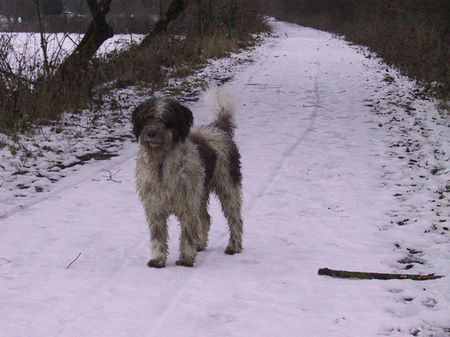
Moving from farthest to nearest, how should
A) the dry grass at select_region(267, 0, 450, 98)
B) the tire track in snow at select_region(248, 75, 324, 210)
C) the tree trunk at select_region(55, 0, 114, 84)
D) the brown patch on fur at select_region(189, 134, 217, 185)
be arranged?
the dry grass at select_region(267, 0, 450, 98), the tree trunk at select_region(55, 0, 114, 84), the tire track in snow at select_region(248, 75, 324, 210), the brown patch on fur at select_region(189, 134, 217, 185)

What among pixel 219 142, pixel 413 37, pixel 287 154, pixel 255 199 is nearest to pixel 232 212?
pixel 219 142

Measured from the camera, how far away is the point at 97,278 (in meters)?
4.94

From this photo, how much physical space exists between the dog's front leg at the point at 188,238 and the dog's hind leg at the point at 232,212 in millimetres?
622

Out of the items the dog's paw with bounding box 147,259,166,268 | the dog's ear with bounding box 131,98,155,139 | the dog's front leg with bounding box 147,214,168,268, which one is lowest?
the dog's paw with bounding box 147,259,166,268

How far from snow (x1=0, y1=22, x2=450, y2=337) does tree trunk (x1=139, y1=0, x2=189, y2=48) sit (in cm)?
794

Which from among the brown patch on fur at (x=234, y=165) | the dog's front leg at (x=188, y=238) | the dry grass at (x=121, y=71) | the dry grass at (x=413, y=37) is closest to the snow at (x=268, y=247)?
the dog's front leg at (x=188, y=238)

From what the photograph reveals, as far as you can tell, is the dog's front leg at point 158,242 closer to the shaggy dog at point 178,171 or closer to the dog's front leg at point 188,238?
the shaggy dog at point 178,171

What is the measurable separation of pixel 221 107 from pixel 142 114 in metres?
1.41

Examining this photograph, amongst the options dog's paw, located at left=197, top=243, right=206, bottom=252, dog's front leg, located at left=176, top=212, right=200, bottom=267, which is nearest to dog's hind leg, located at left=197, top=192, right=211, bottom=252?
dog's paw, located at left=197, top=243, right=206, bottom=252

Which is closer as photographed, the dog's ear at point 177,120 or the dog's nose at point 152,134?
the dog's nose at point 152,134

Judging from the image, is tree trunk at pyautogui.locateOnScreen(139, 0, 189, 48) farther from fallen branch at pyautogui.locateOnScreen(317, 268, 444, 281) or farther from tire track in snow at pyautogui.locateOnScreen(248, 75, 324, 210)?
fallen branch at pyautogui.locateOnScreen(317, 268, 444, 281)

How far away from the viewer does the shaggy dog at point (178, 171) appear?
4836mm

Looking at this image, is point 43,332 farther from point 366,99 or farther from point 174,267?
point 366,99

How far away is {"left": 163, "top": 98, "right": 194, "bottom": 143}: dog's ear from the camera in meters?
4.82
